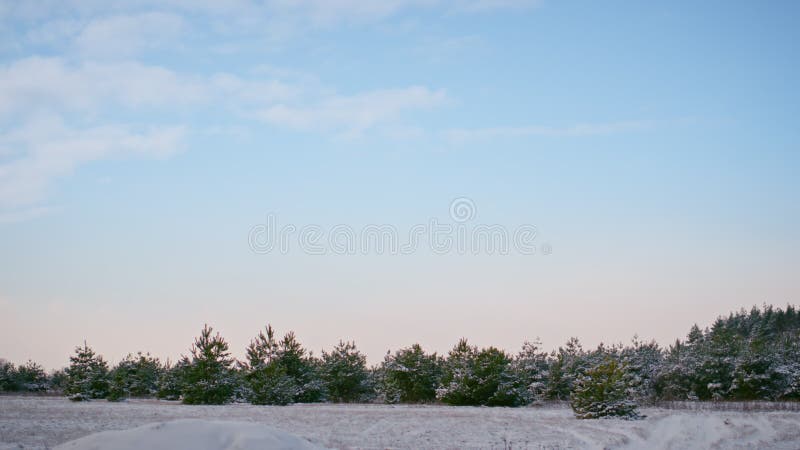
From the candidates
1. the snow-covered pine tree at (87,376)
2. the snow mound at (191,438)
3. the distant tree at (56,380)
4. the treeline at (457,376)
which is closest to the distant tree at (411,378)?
the treeline at (457,376)

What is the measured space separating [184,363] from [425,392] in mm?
→ 16131

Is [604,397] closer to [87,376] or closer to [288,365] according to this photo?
[288,365]

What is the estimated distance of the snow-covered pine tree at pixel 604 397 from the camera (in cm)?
2817

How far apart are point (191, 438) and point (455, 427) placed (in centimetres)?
1394

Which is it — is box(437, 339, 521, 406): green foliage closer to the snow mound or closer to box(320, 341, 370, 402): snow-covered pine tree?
box(320, 341, 370, 402): snow-covered pine tree

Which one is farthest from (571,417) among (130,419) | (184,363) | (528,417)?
(184,363)

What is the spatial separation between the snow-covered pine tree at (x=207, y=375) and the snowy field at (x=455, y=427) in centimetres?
758

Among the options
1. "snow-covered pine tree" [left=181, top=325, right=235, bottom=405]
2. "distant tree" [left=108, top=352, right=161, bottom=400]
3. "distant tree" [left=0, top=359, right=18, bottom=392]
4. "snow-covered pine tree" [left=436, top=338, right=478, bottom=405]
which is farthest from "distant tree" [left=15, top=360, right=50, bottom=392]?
"snow-covered pine tree" [left=436, top=338, right=478, bottom=405]

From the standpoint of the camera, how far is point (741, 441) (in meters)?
23.1

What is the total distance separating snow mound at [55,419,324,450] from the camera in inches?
467

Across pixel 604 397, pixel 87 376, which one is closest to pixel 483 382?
pixel 604 397

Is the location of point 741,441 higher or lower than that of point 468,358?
lower

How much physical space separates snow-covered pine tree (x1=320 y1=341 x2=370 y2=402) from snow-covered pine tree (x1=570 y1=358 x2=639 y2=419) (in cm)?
1980

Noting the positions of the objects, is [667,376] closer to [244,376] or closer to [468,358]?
[468,358]
